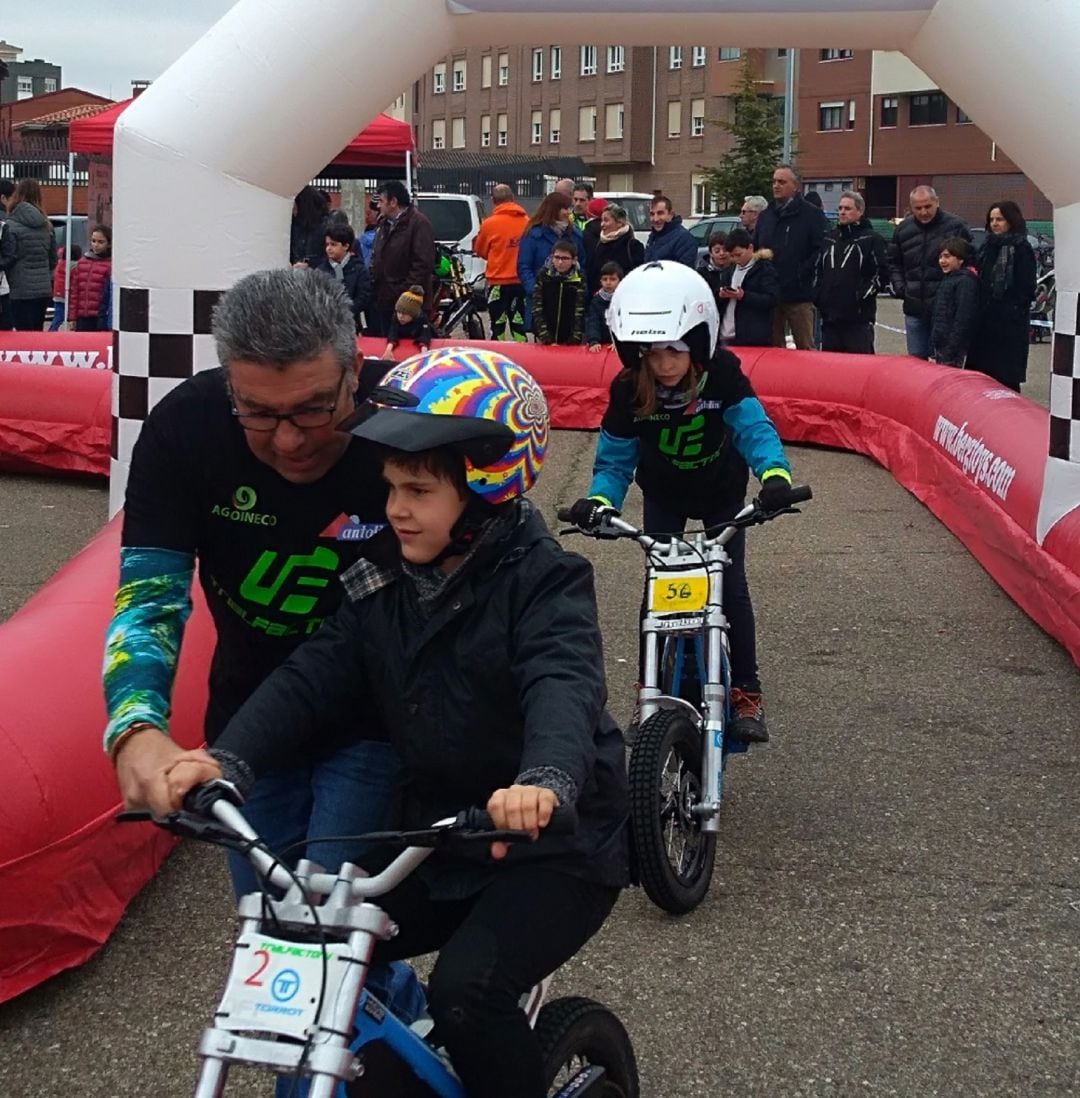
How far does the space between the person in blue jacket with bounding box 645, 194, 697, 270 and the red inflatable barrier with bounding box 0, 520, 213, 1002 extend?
1063 cm

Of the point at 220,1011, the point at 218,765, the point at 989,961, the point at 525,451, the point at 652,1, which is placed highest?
the point at 652,1

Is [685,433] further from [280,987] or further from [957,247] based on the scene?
[957,247]

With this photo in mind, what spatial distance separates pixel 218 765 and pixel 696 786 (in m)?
2.48

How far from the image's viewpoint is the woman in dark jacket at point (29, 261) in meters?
16.2

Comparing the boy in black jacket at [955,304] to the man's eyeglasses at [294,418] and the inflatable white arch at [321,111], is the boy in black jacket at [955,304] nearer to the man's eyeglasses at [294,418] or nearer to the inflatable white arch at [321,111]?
the inflatable white arch at [321,111]

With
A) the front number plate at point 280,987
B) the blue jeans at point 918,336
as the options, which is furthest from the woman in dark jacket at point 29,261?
the front number plate at point 280,987

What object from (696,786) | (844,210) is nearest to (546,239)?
(844,210)

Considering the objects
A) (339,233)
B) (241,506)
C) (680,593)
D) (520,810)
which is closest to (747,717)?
(680,593)

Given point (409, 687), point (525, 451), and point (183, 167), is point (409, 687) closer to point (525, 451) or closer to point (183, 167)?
point (525, 451)

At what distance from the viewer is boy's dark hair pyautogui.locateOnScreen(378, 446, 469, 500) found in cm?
258

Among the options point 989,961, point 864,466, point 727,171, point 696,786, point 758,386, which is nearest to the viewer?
point 989,961

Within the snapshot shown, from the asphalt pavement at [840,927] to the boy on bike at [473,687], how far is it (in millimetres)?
1199

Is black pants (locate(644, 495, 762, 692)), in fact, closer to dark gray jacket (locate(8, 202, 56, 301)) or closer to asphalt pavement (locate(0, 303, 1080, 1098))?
asphalt pavement (locate(0, 303, 1080, 1098))

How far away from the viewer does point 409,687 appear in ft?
8.75
